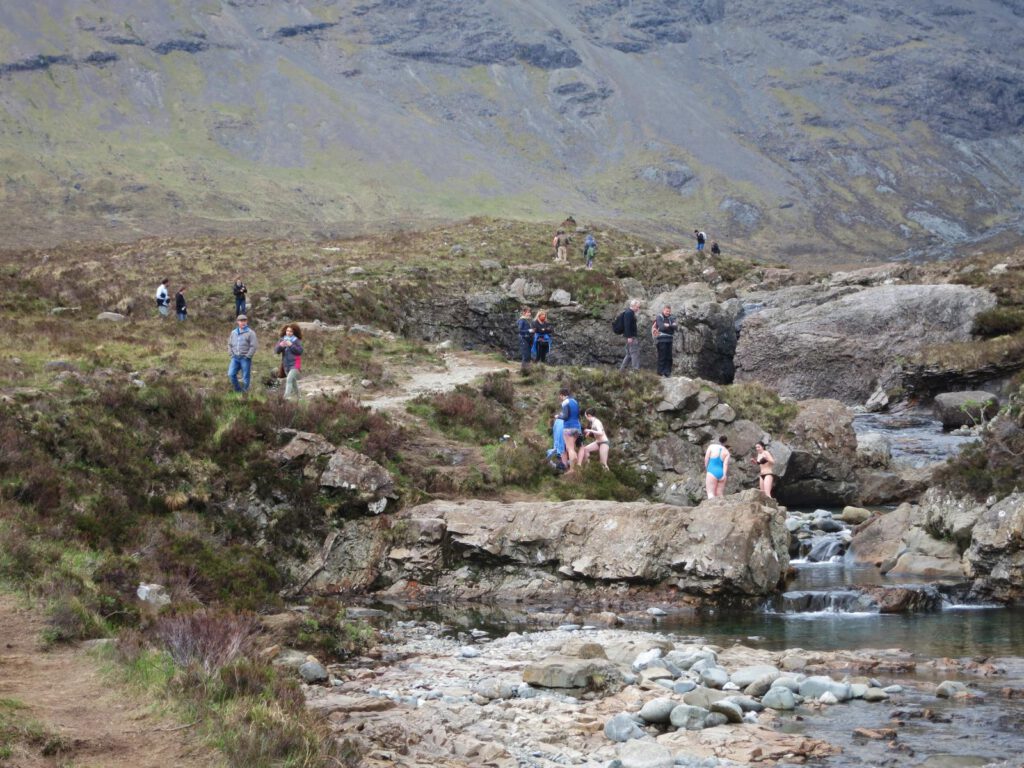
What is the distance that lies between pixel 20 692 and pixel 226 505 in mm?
11393

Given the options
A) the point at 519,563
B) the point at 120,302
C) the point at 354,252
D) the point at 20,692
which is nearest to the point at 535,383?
the point at 519,563

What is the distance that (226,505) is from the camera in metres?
20.5

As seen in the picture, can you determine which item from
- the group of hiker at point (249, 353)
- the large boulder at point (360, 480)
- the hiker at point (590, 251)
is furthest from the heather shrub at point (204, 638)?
the hiker at point (590, 251)

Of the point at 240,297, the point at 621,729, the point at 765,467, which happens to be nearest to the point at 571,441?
the point at 765,467

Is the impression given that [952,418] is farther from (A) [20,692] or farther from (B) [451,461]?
(A) [20,692]

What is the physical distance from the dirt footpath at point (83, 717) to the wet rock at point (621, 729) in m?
4.59

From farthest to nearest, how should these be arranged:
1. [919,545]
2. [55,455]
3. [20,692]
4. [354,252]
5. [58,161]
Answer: [58,161], [354,252], [919,545], [55,455], [20,692]

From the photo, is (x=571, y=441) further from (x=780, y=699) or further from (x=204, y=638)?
(x=204, y=638)

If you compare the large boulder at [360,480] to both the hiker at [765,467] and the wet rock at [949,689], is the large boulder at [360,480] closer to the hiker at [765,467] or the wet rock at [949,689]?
the hiker at [765,467]

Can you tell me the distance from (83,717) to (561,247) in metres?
47.6

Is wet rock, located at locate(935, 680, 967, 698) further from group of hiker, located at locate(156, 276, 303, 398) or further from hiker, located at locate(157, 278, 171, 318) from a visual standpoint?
hiker, located at locate(157, 278, 171, 318)

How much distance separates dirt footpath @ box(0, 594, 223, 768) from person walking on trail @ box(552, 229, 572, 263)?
44437 millimetres

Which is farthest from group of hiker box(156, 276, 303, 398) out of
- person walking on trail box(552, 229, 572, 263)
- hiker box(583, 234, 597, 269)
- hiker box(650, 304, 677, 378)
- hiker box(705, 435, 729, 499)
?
person walking on trail box(552, 229, 572, 263)

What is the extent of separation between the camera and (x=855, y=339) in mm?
40750
